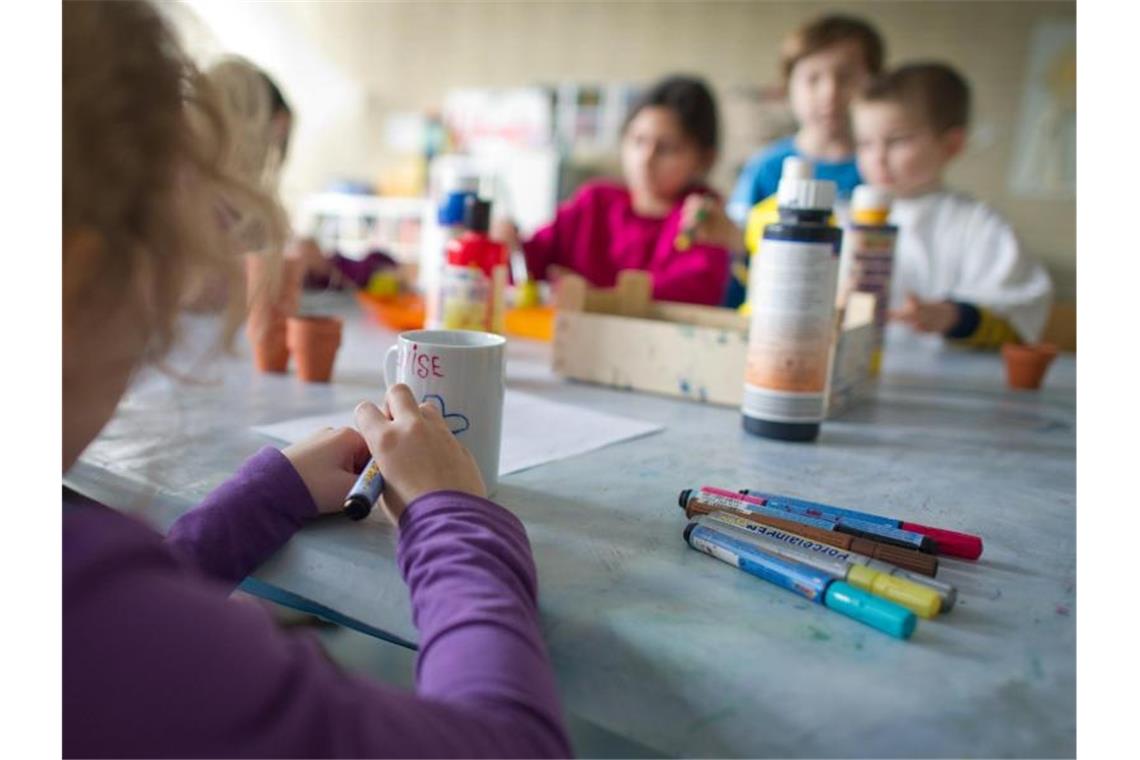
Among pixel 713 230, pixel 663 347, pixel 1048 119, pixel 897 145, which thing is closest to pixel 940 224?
pixel 897 145

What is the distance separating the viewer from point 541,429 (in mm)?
805

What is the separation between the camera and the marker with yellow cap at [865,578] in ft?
1.46

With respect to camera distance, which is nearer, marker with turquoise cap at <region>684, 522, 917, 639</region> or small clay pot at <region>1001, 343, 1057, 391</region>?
marker with turquoise cap at <region>684, 522, 917, 639</region>

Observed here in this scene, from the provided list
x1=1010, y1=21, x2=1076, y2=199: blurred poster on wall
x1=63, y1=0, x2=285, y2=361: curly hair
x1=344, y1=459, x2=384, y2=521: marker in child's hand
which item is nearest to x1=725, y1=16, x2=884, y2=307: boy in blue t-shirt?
x1=344, y1=459, x2=384, y2=521: marker in child's hand

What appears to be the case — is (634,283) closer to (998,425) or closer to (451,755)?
(998,425)

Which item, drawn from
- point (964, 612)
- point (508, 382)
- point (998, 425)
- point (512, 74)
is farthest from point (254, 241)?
point (512, 74)

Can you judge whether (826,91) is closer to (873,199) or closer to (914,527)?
(873,199)

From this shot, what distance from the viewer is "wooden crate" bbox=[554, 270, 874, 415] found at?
0.93 m

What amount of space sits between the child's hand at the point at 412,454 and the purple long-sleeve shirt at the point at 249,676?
0.28 ft

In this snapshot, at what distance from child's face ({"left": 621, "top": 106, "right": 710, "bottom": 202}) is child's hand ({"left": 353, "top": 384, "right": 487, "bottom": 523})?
128 centimetres

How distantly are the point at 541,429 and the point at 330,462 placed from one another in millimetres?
272

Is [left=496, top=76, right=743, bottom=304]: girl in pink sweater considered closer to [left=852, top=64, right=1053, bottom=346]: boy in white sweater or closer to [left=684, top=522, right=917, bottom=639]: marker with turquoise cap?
[left=852, top=64, right=1053, bottom=346]: boy in white sweater

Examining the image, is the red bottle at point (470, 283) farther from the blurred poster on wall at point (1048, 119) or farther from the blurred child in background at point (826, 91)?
the blurred poster on wall at point (1048, 119)

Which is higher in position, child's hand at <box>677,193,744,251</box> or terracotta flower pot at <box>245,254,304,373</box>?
child's hand at <box>677,193,744,251</box>
